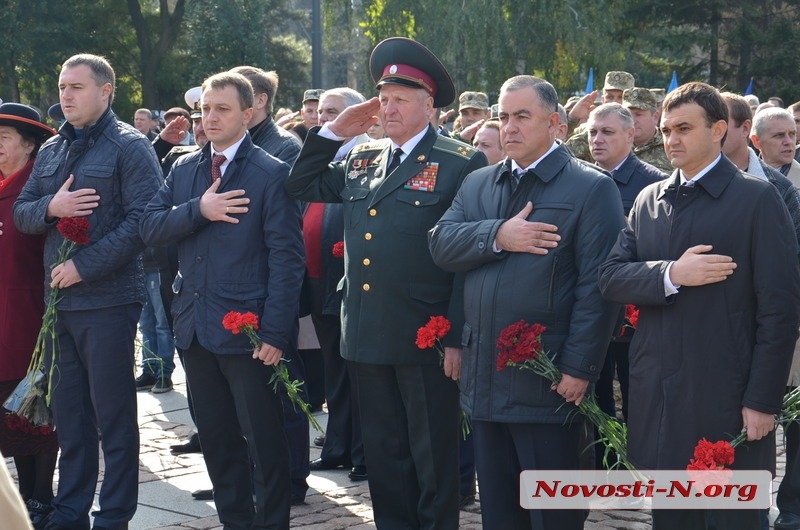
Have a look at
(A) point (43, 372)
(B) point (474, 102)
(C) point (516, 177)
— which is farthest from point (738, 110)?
(B) point (474, 102)

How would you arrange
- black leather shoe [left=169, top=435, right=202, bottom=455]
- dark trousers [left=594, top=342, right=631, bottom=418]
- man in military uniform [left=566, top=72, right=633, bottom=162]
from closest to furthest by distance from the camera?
dark trousers [left=594, top=342, right=631, bottom=418] → black leather shoe [left=169, top=435, right=202, bottom=455] → man in military uniform [left=566, top=72, right=633, bottom=162]

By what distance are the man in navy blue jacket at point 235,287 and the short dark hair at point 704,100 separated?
198 cm

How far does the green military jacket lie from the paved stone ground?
3.75ft

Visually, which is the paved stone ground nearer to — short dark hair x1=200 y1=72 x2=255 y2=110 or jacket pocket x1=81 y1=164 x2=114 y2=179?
jacket pocket x1=81 y1=164 x2=114 y2=179

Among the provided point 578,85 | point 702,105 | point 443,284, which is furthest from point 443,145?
point 578,85

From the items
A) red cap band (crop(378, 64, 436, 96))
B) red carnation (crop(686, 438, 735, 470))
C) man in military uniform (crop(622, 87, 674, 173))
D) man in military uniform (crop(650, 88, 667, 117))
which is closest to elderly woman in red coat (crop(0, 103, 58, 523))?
red cap band (crop(378, 64, 436, 96))

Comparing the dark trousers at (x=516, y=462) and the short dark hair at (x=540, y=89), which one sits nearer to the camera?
the dark trousers at (x=516, y=462)

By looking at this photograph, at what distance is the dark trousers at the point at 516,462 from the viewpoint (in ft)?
15.1

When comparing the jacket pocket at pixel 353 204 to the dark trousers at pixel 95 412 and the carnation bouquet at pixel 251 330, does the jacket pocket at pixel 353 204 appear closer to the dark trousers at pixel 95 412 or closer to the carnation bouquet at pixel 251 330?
the carnation bouquet at pixel 251 330

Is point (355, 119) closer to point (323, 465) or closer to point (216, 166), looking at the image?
point (216, 166)

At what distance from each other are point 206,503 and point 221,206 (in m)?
1.94

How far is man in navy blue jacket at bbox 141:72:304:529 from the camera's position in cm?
531

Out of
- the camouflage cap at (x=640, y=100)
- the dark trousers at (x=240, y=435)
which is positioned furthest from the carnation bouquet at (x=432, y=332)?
the camouflage cap at (x=640, y=100)

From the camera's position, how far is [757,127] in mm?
6801
